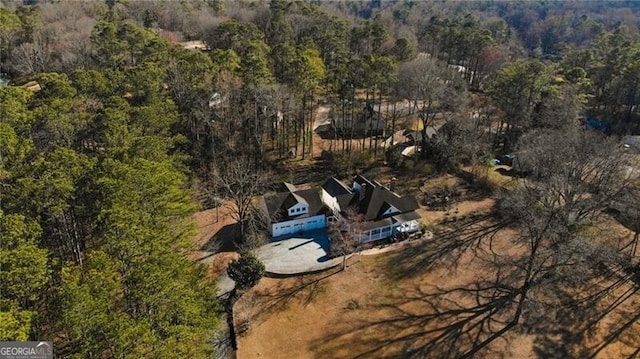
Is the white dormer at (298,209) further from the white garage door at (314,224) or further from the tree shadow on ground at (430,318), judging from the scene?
the tree shadow on ground at (430,318)

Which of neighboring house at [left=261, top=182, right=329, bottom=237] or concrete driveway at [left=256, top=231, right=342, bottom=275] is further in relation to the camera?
neighboring house at [left=261, top=182, right=329, bottom=237]

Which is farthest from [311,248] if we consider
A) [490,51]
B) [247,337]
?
[490,51]

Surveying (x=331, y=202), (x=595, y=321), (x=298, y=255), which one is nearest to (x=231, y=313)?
(x=298, y=255)

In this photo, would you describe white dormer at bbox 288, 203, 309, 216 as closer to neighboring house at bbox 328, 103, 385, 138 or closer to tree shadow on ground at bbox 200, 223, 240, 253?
tree shadow on ground at bbox 200, 223, 240, 253

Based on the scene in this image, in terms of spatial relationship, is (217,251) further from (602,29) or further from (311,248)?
(602,29)

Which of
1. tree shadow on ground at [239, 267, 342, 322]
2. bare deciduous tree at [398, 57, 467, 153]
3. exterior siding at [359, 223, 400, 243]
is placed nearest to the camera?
tree shadow on ground at [239, 267, 342, 322]

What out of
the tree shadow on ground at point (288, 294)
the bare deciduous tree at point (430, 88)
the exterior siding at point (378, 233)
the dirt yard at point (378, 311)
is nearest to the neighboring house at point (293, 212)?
the exterior siding at point (378, 233)

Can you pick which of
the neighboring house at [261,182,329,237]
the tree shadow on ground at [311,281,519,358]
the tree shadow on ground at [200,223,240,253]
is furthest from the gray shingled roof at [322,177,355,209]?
the tree shadow on ground at [311,281,519,358]
